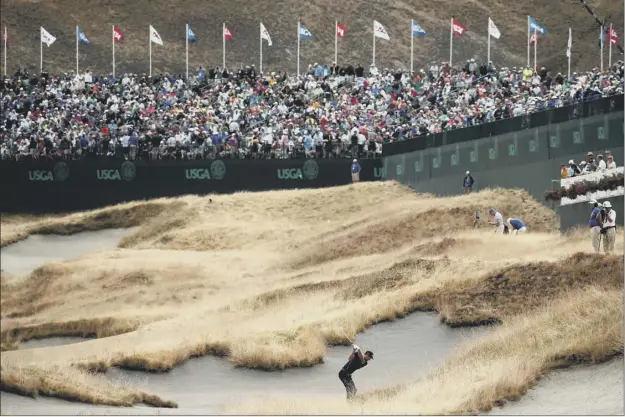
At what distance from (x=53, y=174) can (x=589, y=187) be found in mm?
32699

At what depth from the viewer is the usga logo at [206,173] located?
83.2 metres

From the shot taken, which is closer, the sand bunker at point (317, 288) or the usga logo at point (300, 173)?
the sand bunker at point (317, 288)

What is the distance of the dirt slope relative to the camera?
107625 mm

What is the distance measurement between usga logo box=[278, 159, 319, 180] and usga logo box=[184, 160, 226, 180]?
2.92 m

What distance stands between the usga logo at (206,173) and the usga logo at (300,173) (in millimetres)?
2923

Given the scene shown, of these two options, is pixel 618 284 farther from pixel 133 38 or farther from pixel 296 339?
pixel 133 38

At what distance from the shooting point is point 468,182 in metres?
75.6

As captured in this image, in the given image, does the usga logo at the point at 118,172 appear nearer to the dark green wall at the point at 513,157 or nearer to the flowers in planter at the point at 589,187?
the dark green wall at the point at 513,157

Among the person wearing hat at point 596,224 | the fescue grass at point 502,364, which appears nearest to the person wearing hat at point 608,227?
the person wearing hat at point 596,224

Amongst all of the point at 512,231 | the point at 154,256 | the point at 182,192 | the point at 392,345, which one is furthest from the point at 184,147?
the point at 392,345

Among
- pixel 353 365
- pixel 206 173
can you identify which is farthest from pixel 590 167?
pixel 206 173

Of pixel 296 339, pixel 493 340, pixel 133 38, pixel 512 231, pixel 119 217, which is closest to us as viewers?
pixel 493 340

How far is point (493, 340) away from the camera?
4531 centimetres

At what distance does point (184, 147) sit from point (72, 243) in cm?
766
